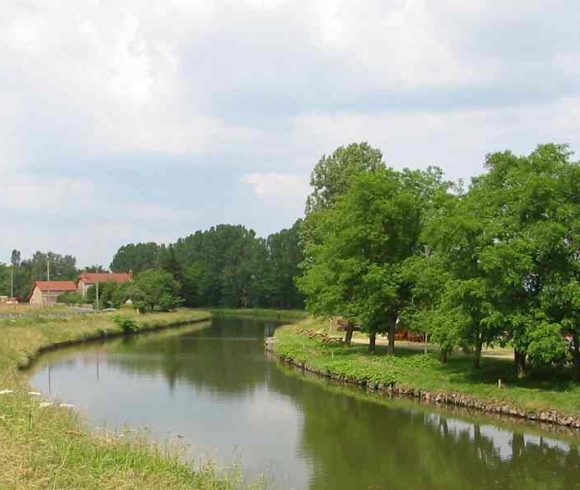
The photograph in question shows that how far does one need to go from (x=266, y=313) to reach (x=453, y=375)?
278ft

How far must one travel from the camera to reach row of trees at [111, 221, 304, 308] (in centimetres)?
11862

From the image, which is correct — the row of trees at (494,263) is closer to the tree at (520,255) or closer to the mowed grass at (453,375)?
the tree at (520,255)

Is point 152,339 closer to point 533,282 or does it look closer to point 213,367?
point 213,367

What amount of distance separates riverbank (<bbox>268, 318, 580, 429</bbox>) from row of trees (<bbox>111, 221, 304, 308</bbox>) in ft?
221

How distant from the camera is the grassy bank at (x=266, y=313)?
10316cm

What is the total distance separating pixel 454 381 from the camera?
103ft

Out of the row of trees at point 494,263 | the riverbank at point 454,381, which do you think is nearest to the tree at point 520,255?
the row of trees at point 494,263

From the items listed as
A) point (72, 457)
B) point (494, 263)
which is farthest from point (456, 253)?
point (72, 457)

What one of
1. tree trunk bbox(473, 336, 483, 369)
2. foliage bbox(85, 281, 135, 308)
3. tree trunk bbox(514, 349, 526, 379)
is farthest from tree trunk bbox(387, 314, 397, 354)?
foliage bbox(85, 281, 135, 308)

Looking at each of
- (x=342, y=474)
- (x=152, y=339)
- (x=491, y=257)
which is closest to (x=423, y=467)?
(x=342, y=474)

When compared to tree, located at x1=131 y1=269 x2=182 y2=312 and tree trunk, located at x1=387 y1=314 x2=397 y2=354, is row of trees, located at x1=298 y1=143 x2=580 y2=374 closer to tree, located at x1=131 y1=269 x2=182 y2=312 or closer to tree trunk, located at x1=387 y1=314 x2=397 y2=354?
tree trunk, located at x1=387 y1=314 x2=397 y2=354

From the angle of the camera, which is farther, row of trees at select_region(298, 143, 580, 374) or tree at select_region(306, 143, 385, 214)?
tree at select_region(306, 143, 385, 214)

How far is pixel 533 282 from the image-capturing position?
28.2m

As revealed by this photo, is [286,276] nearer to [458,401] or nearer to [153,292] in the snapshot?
[153,292]
